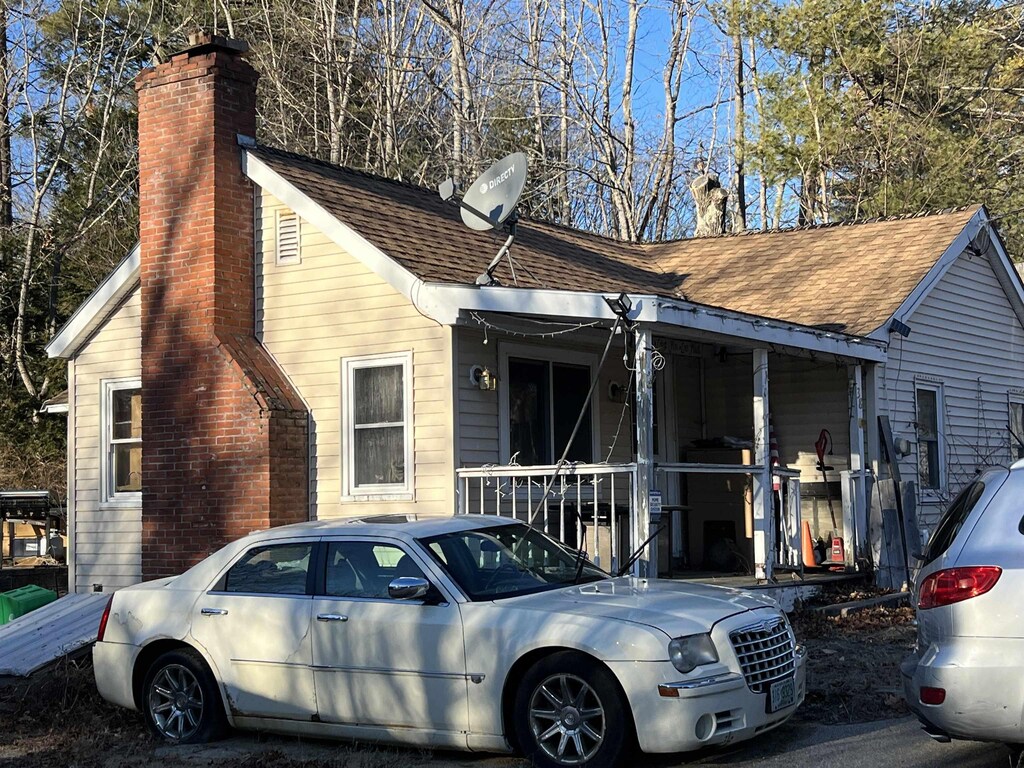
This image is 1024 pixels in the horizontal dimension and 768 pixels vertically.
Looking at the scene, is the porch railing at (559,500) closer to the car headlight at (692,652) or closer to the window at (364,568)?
the window at (364,568)

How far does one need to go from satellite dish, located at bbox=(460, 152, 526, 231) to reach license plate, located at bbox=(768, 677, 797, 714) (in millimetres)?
5972

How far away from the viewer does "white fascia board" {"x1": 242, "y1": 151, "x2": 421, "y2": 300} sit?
39.1 ft

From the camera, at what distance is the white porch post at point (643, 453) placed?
10.7 meters

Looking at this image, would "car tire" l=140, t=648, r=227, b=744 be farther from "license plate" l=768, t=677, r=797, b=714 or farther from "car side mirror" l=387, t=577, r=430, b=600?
"license plate" l=768, t=677, r=797, b=714

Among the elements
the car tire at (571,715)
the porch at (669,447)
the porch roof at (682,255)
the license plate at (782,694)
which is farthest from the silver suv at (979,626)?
the porch roof at (682,255)

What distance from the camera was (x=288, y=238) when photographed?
1300cm

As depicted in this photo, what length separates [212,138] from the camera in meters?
13.1

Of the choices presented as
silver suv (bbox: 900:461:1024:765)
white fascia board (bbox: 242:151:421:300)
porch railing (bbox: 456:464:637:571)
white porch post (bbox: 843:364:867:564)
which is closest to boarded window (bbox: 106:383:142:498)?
white fascia board (bbox: 242:151:421:300)

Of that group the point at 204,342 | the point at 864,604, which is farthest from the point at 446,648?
the point at 204,342

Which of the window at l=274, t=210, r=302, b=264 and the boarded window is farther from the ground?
the window at l=274, t=210, r=302, b=264

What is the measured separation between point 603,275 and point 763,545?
16.3 feet

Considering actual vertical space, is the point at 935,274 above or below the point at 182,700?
above

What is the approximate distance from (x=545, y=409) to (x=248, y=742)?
18.0 feet

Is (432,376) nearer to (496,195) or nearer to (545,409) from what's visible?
(545,409)
